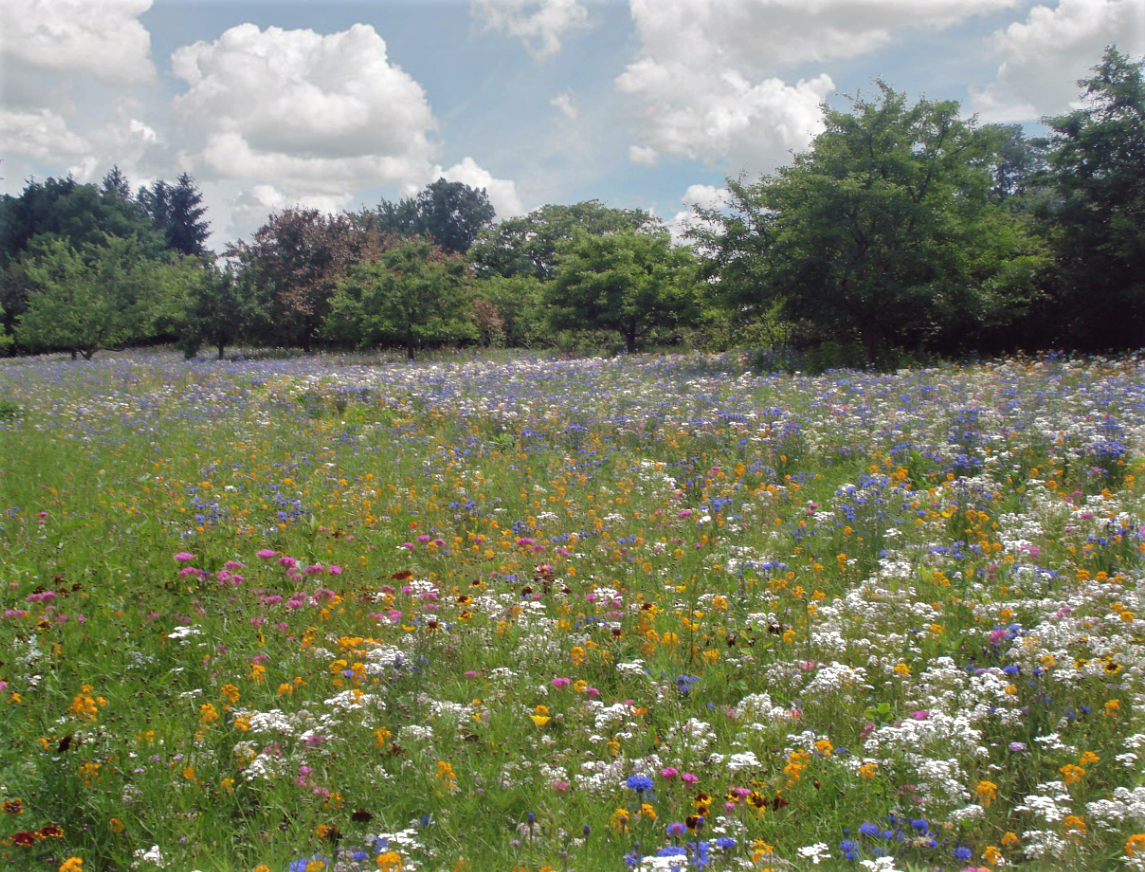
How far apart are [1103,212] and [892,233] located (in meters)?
5.05

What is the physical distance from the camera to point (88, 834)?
2.70 meters

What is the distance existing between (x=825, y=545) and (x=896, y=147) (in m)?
14.6

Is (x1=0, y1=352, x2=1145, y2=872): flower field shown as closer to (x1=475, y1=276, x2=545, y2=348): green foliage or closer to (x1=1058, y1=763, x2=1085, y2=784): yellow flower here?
(x1=1058, y1=763, x2=1085, y2=784): yellow flower

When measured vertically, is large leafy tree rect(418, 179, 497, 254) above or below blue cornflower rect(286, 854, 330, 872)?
above

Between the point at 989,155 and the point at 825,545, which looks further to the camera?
the point at 989,155

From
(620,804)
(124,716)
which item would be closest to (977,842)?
(620,804)

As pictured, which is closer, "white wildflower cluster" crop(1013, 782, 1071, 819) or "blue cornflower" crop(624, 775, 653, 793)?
"white wildflower cluster" crop(1013, 782, 1071, 819)

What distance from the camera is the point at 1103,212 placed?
17.1 m

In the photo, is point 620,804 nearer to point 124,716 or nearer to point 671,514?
point 124,716

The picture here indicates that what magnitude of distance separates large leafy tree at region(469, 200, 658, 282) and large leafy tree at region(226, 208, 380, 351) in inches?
685

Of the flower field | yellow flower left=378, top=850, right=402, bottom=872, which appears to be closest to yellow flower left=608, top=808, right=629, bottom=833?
the flower field

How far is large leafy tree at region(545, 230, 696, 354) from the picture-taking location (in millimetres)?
23984

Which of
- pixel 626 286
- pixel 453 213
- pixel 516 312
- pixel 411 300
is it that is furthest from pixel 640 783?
pixel 453 213

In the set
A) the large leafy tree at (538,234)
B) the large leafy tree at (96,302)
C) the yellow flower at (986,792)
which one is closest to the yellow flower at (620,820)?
the yellow flower at (986,792)
